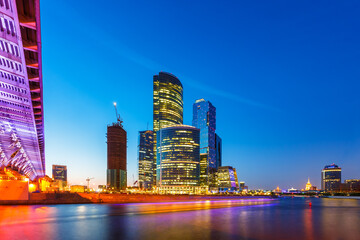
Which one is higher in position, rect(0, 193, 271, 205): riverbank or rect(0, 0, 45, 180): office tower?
rect(0, 0, 45, 180): office tower

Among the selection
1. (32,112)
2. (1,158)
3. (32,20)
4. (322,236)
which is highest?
(32,20)

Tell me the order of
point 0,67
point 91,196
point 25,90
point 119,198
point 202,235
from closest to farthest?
point 0,67, point 25,90, point 202,235, point 91,196, point 119,198

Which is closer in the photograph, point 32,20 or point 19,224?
point 32,20

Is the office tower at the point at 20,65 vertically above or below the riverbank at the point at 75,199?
above

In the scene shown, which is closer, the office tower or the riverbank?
the office tower

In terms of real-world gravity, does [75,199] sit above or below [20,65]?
below

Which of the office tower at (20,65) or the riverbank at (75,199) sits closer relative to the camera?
the office tower at (20,65)

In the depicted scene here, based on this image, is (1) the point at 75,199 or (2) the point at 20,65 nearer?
(2) the point at 20,65

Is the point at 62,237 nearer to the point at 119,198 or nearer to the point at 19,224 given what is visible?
the point at 19,224

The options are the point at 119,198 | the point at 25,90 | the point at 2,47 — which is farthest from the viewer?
the point at 119,198

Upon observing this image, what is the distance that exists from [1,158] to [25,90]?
5676 cm

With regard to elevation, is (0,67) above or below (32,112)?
above

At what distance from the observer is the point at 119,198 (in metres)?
120

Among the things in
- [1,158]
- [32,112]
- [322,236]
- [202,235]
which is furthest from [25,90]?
[1,158]
